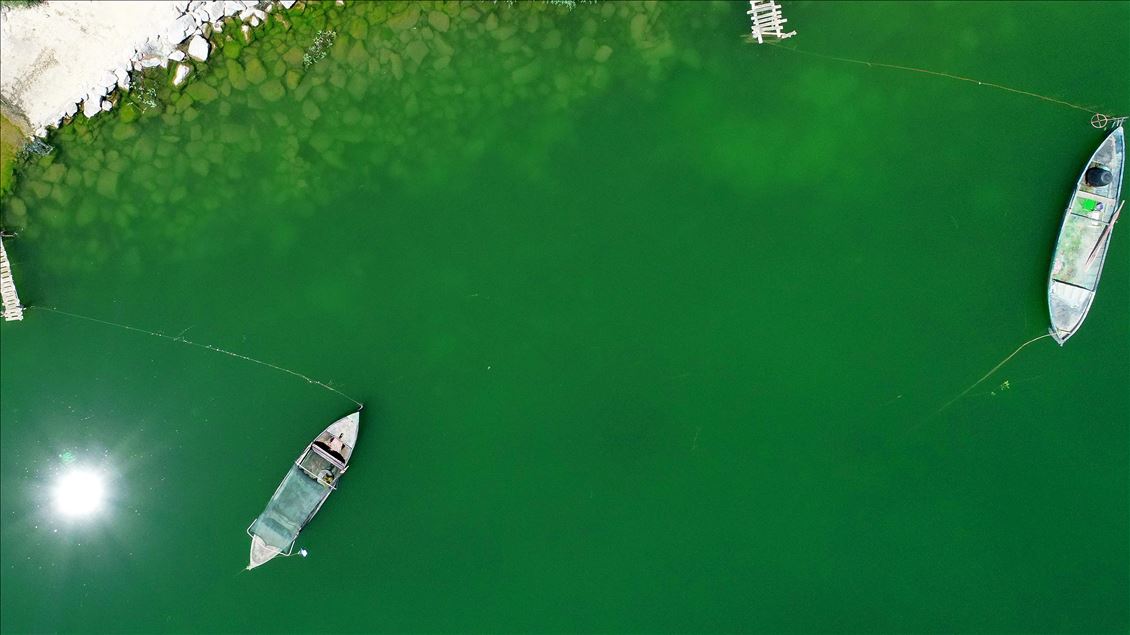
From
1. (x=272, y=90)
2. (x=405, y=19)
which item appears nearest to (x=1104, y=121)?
(x=405, y=19)

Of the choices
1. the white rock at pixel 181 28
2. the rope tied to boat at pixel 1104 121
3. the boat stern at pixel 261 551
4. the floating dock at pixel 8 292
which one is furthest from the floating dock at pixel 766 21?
the floating dock at pixel 8 292

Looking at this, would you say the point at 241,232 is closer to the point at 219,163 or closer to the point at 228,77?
the point at 219,163

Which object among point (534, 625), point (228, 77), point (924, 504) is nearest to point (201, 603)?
point (534, 625)

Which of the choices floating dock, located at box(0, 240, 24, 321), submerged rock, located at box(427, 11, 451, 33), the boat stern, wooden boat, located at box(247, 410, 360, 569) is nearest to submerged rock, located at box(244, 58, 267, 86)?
submerged rock, located at box(427, 11, 451, 33)

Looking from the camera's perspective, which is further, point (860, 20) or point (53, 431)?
point (53, 431)

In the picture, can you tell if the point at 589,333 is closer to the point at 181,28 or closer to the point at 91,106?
the point at 181,28

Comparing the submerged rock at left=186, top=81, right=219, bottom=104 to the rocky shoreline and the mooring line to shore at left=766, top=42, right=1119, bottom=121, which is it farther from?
the mooring line to shore at left=766, top=42, right=1119, bottom=121
